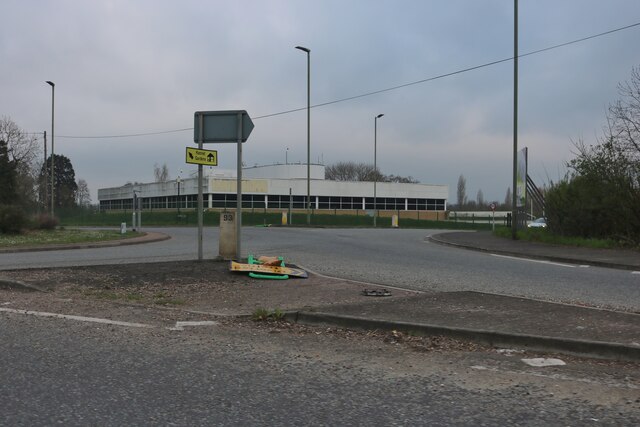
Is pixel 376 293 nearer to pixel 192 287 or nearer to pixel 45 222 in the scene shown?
pixel 192 287

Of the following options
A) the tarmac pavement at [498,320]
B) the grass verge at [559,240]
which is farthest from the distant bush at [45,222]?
the tarmac pavement at [498,320]

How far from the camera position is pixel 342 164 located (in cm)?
10244

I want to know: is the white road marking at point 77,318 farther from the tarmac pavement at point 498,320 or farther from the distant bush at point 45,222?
the distant bush at point 45,222

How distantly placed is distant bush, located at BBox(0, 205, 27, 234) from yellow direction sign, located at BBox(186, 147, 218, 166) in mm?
19406

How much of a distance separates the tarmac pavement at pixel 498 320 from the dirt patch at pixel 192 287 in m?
0.69

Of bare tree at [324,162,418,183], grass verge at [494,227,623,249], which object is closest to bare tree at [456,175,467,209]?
bare tree at [324,162,418,183]

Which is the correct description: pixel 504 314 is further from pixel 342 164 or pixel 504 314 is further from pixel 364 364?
pixel 342 164

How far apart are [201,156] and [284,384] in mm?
7596

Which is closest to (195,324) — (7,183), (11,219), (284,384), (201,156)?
(284,384)

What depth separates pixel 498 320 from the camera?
21.2ft

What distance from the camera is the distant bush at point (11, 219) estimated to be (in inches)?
1029

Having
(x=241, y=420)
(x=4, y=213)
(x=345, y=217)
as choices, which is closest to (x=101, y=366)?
(x=241, y=420)

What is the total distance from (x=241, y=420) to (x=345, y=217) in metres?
51.5

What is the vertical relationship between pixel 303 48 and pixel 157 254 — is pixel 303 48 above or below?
above
